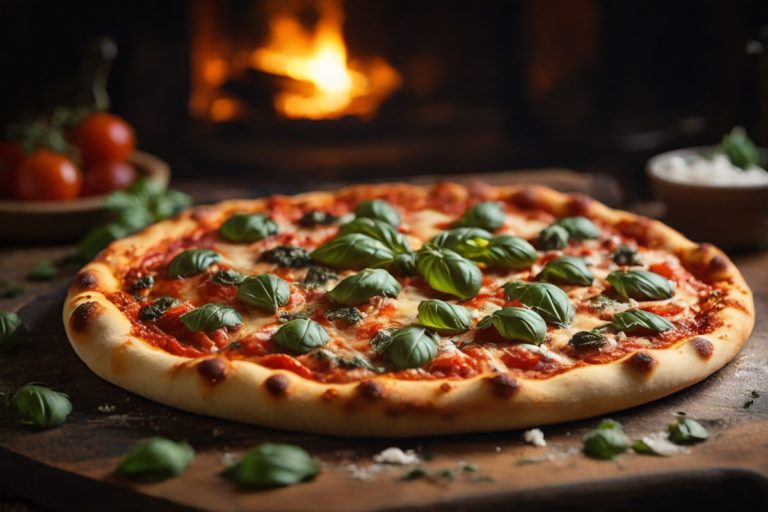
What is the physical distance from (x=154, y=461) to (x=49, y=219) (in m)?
2.70

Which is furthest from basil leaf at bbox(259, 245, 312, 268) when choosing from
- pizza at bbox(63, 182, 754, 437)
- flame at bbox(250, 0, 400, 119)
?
flame at bbox(250, 0, 400, 119)

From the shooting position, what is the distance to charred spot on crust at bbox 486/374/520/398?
9.41 ft

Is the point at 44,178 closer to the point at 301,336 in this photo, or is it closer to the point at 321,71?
the point at 301,336

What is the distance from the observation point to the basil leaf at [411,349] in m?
3.04

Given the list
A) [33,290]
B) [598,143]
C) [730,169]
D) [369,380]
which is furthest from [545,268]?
[598,143]

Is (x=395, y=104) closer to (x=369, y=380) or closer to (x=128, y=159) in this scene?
(x=128, y=159)

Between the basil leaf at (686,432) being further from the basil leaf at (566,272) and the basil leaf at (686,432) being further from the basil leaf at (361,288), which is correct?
the basil leaf at (361,288)

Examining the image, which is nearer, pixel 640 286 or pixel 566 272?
pixel 640 286

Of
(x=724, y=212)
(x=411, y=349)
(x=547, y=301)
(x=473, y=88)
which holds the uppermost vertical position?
(x=473, y=88)

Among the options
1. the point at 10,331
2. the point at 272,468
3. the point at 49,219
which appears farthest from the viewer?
the point at 49,219

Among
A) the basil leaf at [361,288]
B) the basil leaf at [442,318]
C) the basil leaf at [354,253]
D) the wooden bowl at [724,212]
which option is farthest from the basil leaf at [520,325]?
the wooden bowl at [724,212]

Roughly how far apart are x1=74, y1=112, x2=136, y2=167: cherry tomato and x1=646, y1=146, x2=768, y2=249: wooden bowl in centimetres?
296

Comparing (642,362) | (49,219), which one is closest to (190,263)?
(49,219)

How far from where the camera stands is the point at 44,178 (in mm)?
5125
